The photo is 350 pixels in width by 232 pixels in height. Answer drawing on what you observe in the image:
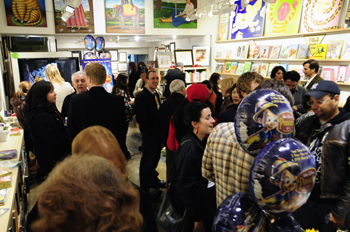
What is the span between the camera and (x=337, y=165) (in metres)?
1.61

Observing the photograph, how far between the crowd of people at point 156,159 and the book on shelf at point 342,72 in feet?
3.78

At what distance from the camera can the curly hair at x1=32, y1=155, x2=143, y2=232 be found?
0.62m

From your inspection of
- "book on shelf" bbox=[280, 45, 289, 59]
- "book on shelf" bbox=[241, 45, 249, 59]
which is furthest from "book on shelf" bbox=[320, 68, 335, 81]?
"book on shelf" bbox=[241, 45, 249, 59]

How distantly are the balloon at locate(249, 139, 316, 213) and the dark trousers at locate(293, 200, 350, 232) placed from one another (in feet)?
2.89

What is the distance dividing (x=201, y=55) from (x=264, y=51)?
2.19m

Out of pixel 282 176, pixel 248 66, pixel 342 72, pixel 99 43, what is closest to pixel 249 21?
pixel 248 66

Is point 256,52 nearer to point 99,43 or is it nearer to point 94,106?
point 99,43

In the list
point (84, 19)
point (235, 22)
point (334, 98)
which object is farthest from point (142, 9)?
point (334, 98)

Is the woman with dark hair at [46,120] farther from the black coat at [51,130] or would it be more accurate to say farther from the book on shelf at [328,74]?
the book on shelf at [328,74]

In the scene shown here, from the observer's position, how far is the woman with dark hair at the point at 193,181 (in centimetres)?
171

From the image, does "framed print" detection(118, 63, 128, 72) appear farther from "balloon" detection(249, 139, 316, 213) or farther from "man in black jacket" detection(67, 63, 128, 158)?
"balloon" detection(249, 139, 316, 213)

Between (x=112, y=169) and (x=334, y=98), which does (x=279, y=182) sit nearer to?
(x=112, y=169)

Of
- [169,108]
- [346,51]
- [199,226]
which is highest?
[346,51]

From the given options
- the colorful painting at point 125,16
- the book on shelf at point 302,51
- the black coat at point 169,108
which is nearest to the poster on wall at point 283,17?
the book on shelf at point 302,51
